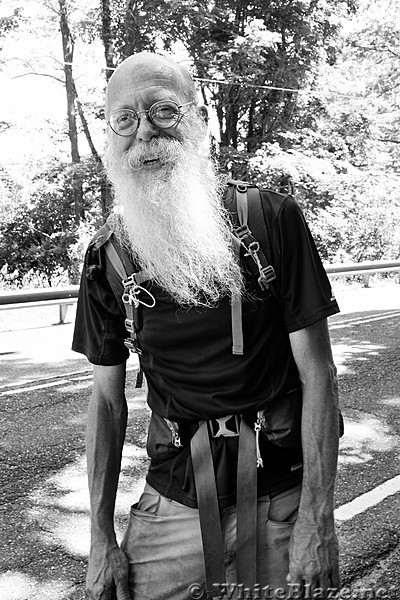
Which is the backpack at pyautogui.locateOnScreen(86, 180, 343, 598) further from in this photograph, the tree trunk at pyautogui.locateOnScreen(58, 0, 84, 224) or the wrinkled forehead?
the tree trunk at pyautogui.locateOnScreen(58, 0, 84, 224)

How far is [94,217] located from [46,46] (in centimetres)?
587

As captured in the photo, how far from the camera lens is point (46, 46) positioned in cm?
2586

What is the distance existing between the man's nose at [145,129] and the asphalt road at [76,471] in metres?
2.19

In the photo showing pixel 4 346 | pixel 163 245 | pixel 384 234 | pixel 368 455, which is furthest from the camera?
pixel 384 234

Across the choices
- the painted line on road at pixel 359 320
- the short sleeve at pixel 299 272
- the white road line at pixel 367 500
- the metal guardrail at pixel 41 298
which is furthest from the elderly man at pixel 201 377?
the painted line on road at pixel 359 320

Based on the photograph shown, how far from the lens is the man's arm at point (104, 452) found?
2.26 meters

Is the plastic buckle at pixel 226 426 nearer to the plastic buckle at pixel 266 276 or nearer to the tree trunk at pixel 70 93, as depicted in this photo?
the plastic buckle at pixel 266 276

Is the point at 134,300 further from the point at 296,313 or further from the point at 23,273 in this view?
the point at 23,273

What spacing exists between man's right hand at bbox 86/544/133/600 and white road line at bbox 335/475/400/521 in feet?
7.63

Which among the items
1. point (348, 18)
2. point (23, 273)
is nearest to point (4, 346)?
point (23, 273)

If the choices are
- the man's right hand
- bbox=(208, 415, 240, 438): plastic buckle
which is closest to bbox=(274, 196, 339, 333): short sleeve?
bbox=(208, 415, 240, 438): plastic buckle

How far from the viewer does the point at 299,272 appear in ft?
6.55

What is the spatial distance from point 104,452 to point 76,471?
9.13 ft

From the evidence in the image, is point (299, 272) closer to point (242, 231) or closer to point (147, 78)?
point (242, 231)
